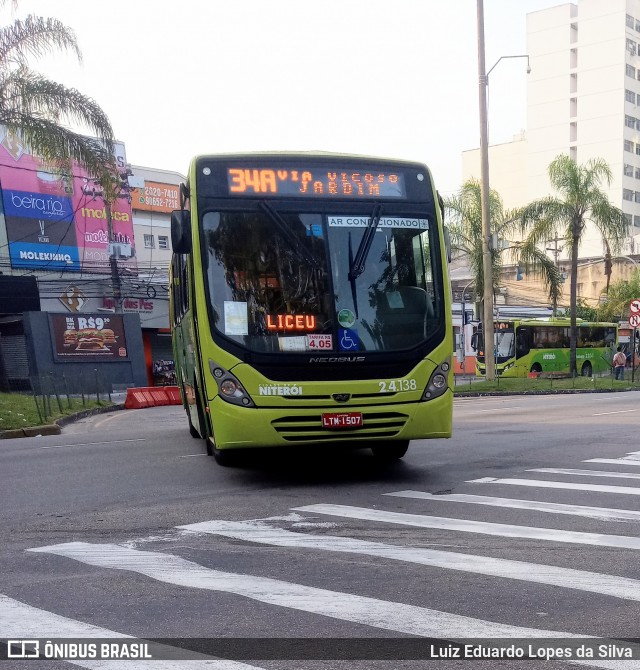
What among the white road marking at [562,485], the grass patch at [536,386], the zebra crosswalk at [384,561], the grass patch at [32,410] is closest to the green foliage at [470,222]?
the grass patch at [536,386]

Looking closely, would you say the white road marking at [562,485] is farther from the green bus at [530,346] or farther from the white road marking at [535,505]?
the green bus at [530,346]

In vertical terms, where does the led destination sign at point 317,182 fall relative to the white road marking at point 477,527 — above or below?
above

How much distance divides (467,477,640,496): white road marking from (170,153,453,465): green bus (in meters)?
0.75

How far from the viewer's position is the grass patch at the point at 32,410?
805 inches

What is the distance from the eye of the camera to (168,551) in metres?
6.68

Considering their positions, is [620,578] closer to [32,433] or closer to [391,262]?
[391,262]

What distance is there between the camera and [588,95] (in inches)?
3423

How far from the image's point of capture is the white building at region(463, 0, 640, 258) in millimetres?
84312

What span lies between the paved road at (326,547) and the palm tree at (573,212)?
83.9 feet

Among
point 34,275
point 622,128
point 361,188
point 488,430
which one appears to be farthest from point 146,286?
point 622,128

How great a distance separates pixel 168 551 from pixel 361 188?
4.89 metres

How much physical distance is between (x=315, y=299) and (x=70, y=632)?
211 inches

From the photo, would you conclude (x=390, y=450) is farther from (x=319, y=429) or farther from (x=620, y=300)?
(x=620, y=300)

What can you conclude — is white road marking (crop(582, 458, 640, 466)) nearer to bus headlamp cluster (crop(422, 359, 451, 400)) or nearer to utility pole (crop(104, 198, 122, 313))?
bus headlamp cluster (crop(422, 359, 451, 400))
